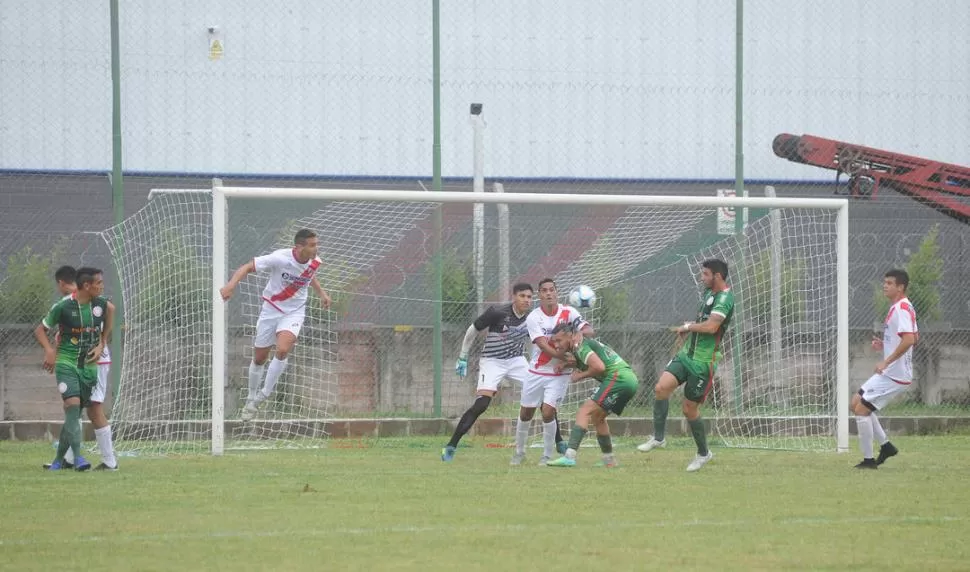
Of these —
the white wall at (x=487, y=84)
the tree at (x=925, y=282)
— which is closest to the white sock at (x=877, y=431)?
the tree at (x=925, y=282)

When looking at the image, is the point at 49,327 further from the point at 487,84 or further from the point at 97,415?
the point at 487,84

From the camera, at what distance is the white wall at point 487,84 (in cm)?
1822

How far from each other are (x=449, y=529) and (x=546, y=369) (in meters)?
5.68

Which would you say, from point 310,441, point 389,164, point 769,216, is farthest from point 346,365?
point 769,216

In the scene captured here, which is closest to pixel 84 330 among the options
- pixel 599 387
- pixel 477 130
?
pixel 599 387

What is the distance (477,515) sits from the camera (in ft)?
32.6

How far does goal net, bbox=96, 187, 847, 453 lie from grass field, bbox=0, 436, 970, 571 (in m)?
2.26

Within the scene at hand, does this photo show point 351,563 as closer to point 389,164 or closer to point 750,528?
point 750,528

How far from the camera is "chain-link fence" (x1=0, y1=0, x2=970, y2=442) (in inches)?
703

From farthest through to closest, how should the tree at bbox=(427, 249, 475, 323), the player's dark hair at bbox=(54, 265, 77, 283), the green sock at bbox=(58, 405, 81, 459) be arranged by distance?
the tree at bbox=(427, 249, 475, 323) → the player's dark hair at bbox=(54, 265, 77, 283) → the green sock at bbox=(58, 405, 81, 459)

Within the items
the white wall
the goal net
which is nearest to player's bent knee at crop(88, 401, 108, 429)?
the goal net

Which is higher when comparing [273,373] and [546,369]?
[546,369]

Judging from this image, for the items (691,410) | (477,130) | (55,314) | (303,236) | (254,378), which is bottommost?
(691,410)

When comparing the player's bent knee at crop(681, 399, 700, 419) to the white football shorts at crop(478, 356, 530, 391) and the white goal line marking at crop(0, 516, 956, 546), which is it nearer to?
the white football shorts at crop(478, 356, 530, 391)
